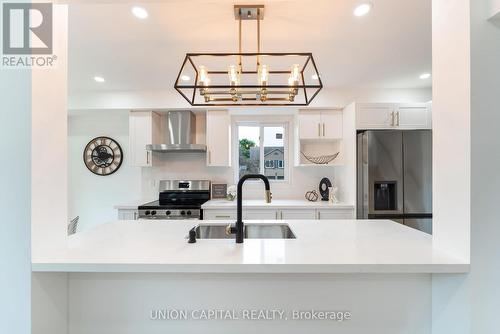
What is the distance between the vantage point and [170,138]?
3.69m

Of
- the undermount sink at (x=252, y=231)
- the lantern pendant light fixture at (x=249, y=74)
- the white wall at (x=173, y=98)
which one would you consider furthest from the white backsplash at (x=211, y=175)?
the undermount sink at (x=252, y=231)

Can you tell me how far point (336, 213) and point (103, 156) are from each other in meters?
3.86

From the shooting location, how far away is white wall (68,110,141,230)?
13.5ft

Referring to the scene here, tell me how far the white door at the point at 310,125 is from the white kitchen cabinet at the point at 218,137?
1.08 m

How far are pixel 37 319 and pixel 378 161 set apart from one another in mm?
3097

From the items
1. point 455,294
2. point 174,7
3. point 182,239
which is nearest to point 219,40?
point 174,7

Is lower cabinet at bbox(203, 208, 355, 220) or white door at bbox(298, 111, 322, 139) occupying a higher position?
white door at bbox(298, 111, 322, 139)

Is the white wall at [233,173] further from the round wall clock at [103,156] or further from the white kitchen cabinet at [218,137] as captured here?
the round wall clock at [103,156]

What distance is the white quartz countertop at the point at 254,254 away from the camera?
1.02 meters

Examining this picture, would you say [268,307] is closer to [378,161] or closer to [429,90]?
[378,161]

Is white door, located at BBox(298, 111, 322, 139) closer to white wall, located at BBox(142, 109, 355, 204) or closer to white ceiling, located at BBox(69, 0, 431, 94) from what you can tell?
white wall, located at BBox(142, 109, 355, 204)

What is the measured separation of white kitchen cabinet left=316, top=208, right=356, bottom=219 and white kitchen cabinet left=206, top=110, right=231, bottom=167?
58.4 inches

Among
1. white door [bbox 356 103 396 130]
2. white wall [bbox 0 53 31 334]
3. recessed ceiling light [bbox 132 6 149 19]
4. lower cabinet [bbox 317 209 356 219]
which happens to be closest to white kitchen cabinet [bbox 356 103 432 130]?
white door [bbox 356 103 396 130]

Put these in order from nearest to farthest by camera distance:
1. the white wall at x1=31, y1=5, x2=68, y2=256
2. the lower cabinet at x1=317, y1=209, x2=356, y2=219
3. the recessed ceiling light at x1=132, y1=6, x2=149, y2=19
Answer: the white wall at x1=31, y1=5, x2=68, y2=256 → the recessed ceiling light at x1=132, y1=6, x2=149, y2=19 → the lower cabinet at x1=317, y1=209, x2=356, y2=219
